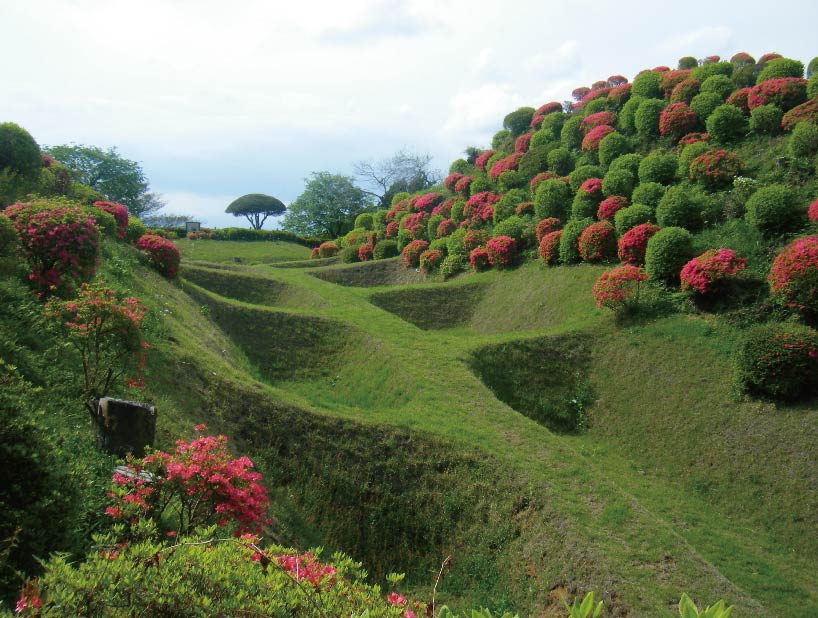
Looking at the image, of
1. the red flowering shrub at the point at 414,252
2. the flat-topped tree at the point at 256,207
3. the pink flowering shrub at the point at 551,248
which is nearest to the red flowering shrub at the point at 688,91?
the pink flowering shrub at the point at 551,248

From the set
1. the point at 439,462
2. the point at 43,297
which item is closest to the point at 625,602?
the point at 439,462

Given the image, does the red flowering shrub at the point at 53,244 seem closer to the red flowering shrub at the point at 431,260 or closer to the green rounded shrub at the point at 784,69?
the red flowering shrub at the point at 431,260

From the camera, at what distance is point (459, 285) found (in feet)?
66.1

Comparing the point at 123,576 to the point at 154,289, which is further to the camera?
the point at 154,289

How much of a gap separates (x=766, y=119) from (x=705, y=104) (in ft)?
8.78

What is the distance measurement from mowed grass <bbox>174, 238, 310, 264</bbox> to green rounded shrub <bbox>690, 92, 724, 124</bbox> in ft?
81.0

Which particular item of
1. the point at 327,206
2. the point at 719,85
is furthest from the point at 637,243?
the point at 327,206

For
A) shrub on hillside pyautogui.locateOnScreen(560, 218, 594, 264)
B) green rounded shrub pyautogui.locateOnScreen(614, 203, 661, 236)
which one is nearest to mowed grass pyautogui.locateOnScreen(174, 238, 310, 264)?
shrub on hillside pyautogui.locateOnScreen(560, 218, 594, 264)

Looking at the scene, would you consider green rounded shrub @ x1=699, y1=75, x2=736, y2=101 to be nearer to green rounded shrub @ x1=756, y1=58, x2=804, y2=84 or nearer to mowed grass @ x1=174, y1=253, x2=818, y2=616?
green rounded shrub @ x1=756, y1=58, x2=804, y2=84

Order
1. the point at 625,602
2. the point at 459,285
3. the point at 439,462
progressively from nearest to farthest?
the point at 625,602 < the point at 439,462 < the point at 459,285

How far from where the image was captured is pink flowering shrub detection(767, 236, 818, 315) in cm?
1103

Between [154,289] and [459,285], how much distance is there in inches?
411

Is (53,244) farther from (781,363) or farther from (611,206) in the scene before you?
(611,206)

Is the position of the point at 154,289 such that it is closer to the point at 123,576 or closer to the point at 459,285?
the point at 459,285
